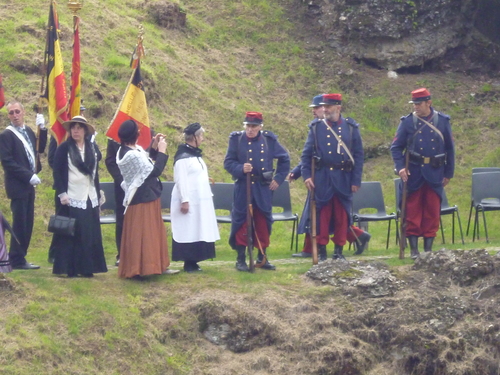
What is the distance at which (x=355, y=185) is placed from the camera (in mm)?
10133

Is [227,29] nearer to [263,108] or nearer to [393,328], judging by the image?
[263,108]

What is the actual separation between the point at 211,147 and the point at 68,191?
6.75 meters

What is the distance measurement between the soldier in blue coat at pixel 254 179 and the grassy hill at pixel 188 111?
448 millimetres

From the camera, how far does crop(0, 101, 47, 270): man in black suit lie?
9.65 m

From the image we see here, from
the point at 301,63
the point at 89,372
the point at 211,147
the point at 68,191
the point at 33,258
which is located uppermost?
the point at 301,63

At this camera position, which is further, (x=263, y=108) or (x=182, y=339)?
(x=263, y=108)

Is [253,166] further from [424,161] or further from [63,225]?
[63,225]

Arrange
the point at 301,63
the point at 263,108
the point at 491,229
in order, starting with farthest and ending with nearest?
1. the point at 301,63
2. the point at 263,108
3. the point at 491,229

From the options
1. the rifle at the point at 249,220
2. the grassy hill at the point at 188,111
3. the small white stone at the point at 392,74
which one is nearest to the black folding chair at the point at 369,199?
the grassy hill at the point at 188,111

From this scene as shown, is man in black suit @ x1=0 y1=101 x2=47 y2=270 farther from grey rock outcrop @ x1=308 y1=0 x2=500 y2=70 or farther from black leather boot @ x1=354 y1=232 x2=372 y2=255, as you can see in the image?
grey rock outcrop @ x1=308 y1=0 x2=500 y2=70

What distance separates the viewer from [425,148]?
10.3 m

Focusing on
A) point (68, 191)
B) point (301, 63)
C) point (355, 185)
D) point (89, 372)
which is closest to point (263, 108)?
point (301, 63)

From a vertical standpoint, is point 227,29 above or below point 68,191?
above

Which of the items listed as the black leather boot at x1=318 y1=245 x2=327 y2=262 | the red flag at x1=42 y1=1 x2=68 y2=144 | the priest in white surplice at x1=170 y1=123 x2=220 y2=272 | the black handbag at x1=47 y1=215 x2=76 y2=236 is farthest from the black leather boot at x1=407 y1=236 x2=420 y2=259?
the red flag at x1=42 y1=1 x2=68 y2=144
